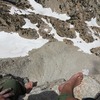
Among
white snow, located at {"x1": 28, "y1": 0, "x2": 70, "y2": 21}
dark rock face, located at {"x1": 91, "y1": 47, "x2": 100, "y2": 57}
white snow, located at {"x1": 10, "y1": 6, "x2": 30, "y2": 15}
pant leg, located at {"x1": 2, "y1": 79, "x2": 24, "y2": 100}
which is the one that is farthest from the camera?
white snow, located at {"x1": 28, "y1": 0, "x2": 70, "y2": 21}

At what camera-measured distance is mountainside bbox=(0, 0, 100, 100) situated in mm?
30078

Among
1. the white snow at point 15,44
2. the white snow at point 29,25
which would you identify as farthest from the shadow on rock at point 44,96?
the white snow at point 29,25

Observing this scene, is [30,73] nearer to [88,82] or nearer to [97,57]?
[97,57]

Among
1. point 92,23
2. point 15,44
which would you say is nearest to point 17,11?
point 15,44

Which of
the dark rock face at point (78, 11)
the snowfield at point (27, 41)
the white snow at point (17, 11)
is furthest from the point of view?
the dark rock face at point (78, 11)

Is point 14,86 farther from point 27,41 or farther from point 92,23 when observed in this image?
point 92,23

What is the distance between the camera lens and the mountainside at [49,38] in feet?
98.7

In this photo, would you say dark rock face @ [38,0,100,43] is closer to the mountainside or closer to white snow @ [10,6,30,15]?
the mountainside

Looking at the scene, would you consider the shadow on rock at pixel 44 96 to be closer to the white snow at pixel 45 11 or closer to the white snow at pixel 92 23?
the white snow at pixel 45 11

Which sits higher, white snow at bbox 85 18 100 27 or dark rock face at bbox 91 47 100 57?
Answer: dark rock face at bbox 91 47 100 57

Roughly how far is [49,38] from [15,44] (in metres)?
5.71

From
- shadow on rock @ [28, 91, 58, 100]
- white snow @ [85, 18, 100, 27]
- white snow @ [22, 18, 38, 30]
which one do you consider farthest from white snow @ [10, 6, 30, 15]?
shadow on rock @ [28, 91, 58, 100]

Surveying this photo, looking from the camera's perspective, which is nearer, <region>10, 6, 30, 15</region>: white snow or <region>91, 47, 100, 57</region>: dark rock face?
<region>91, 47, 100, 57</region>: dark rock face

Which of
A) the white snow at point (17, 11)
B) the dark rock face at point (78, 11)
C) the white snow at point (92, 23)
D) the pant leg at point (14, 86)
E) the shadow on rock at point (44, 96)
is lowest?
the white snow at point (92, 23)
